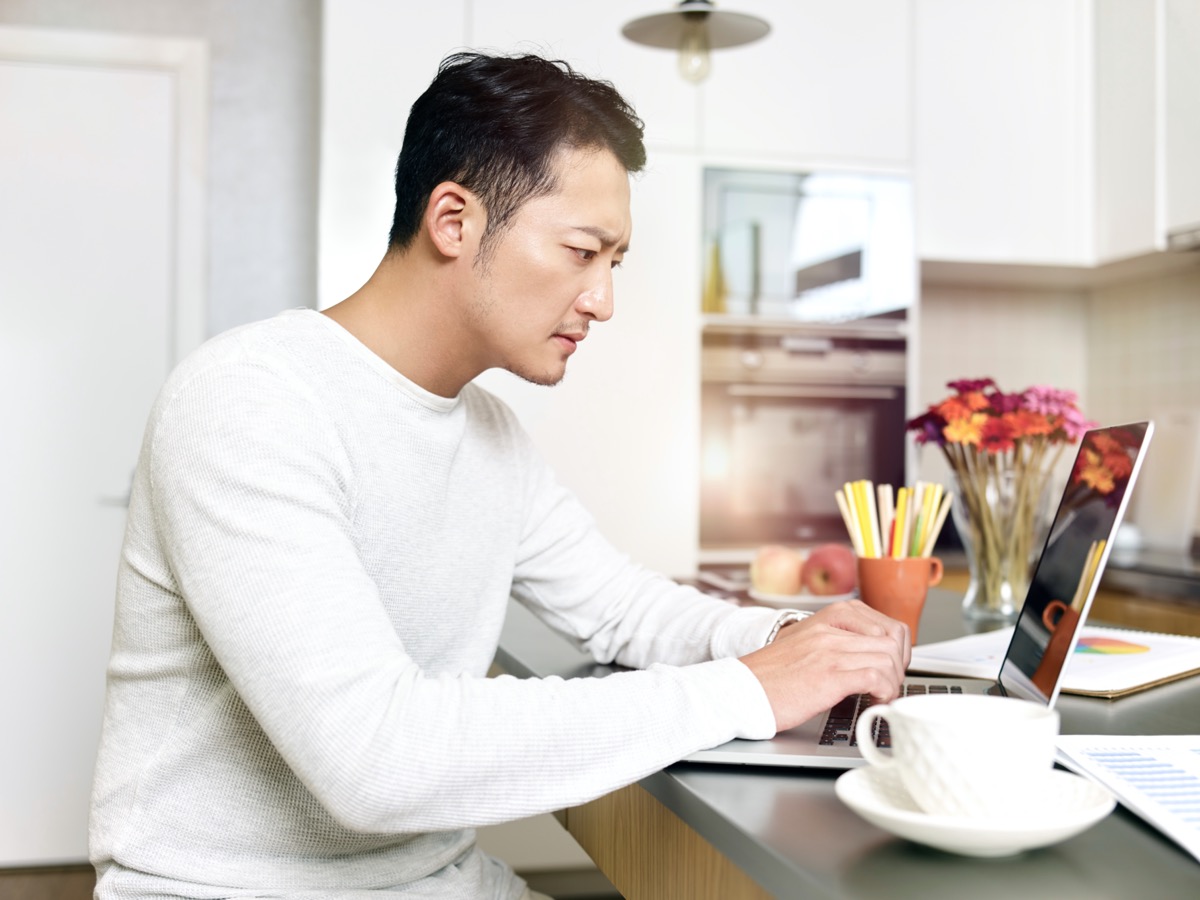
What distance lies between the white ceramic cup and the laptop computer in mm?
187

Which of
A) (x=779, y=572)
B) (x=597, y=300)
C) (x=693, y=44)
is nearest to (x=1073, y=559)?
(x=597, y=300)

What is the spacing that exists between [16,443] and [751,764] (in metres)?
2.77

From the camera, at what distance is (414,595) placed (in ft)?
3.76

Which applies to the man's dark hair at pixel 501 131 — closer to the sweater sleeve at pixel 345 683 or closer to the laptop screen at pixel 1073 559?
the sweater sleeve at pixel 345 683

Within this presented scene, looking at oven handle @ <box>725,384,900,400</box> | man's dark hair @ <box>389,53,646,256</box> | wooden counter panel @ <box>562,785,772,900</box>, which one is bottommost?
wooden counter panel @ <box>562,785,772,900</box>

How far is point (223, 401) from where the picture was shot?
922mm

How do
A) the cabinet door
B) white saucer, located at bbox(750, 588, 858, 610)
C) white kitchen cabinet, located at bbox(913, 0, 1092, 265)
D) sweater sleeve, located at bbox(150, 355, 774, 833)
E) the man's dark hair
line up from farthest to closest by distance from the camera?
1. white kitchen cabinet, located at bbox(913, 0, 1092, 265)
2. the cabinet door
3. white saucer, located at bbox(750, 588, 858, 610)
4. the man's dark hair
5. sweater sleeve, located at bbox(150, 355, 774, 833)

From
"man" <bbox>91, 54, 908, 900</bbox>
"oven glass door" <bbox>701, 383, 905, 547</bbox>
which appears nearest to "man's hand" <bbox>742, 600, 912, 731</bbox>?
"man" <bbox>91, 54, 908, 900</bbox>

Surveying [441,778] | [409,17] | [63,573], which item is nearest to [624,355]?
[409,17]

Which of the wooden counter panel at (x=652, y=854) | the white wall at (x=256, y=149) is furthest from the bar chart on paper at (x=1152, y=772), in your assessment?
the white wall at (x=256, y=149)

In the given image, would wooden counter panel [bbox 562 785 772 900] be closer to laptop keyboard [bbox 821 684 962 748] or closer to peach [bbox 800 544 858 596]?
laptop keyboard [bbox 821 684 962 748]

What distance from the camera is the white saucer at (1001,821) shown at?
64 centimetres

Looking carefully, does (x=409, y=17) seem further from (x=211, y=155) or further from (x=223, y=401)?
(x=223, y=401)

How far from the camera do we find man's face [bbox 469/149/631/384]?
Answer: 113cm
